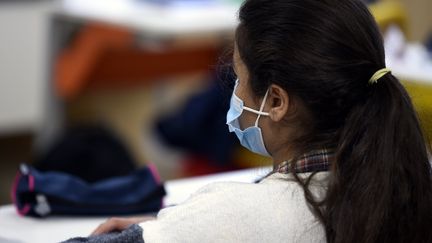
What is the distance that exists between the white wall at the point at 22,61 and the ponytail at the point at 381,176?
10.6ft

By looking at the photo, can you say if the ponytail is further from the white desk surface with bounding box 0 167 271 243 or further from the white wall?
the white wall

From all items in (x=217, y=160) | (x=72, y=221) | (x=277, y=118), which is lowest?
(x=217, y=160)

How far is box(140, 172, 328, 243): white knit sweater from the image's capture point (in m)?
1.39

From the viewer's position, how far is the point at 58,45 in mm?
4473

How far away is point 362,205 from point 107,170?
1.90 m

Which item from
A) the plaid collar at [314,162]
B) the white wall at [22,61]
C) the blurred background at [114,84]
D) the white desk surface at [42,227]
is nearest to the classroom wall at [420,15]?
the blurred background at [114,84]

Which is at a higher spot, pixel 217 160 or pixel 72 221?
pixel 72 221

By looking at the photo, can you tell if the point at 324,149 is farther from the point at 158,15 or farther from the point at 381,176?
the point at 158,15

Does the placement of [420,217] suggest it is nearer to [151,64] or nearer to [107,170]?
[107,170]

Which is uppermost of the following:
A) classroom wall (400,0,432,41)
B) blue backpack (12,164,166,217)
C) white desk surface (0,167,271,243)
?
blue backpack (12,164,166,217)

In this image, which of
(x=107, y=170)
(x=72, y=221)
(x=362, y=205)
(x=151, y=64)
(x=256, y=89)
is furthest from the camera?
(x=151, y=64)

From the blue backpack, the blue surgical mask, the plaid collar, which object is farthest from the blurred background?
the plaid collar

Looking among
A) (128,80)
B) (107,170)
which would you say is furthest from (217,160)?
(128,80)

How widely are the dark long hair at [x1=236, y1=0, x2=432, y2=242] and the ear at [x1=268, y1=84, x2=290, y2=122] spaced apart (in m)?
0.01
